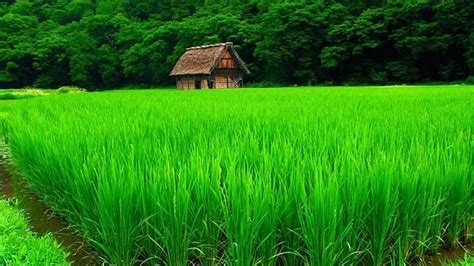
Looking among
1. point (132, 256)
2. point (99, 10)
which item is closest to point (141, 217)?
point (132, 256)

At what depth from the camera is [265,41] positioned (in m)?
34.8

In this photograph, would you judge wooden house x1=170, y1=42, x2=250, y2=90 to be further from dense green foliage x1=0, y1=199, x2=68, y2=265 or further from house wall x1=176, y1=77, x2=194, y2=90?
dense green foliage x1=0, y1=199, x2=68, y2=265

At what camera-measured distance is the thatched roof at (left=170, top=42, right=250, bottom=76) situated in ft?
98.6

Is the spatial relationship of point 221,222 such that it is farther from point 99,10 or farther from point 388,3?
point 99,10

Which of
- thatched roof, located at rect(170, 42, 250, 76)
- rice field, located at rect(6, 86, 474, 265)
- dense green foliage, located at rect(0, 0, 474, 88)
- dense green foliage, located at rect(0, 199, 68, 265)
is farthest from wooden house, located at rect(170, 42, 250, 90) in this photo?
rice field, located at rect(6, 86, 474, 265)

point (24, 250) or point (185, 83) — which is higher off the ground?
point (24, 250)

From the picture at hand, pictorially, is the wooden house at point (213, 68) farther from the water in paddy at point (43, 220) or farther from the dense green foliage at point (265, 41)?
the water in paddy at point (43, 220)

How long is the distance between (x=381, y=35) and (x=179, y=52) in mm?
18081

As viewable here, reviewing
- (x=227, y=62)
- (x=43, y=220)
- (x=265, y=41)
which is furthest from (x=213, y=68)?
(x=43, y=220)

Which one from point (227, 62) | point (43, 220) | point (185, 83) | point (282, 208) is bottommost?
point (185, 83)

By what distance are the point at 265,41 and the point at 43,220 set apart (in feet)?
107

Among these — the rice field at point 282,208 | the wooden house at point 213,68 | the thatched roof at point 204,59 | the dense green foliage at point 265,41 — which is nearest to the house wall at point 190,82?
the wooden house at point 213,68

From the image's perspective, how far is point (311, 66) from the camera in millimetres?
33625

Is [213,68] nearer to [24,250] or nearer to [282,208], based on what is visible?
[24,250]
